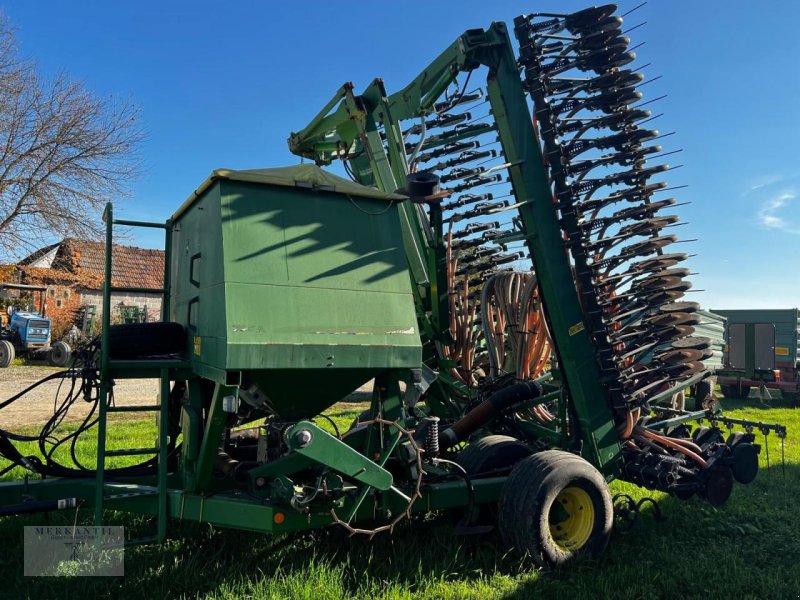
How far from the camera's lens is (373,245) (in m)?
4.25

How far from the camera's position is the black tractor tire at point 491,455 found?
16.4 feet

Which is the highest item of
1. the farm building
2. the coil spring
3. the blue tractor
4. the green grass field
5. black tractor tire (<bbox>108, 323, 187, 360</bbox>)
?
the farm building

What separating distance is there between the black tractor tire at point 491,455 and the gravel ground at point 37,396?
27.2ft

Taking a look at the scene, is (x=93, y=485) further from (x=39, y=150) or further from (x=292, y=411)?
(x=39, y=150)

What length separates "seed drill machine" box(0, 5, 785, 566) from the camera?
12.5 ft

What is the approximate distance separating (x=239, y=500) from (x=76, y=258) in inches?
1110

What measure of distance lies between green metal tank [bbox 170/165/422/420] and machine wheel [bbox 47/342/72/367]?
62.3 feet

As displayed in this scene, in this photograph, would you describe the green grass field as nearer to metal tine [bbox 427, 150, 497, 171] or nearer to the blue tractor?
metal tine [bbox 427, 150, 497, 171]

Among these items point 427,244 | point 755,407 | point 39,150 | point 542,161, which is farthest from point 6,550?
point 39,150

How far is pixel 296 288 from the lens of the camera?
3.82 m

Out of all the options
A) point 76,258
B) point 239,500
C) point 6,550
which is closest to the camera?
point 239,500

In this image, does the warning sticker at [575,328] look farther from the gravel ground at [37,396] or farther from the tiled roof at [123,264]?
the tiled roof at [123,264]

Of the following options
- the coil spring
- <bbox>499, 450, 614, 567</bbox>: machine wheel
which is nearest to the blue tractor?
the coil spring

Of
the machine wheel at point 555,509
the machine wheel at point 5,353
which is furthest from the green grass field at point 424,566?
the machine wheel at point 5,353
